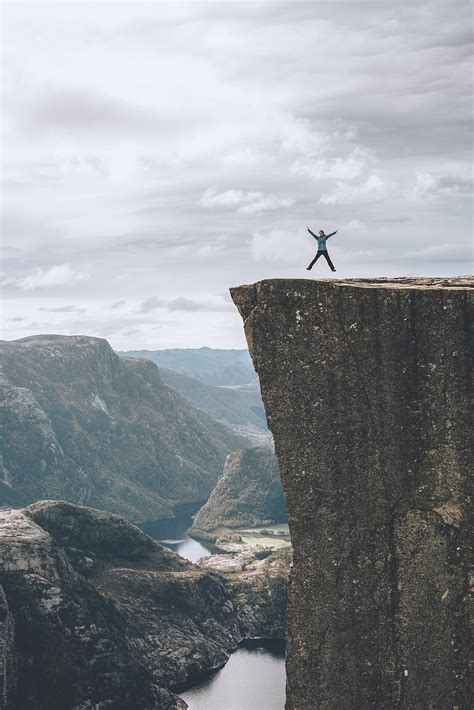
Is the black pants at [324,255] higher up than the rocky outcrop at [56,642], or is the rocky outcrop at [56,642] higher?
the black pants at [324,255]

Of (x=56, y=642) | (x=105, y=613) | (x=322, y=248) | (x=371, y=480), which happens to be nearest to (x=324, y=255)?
(x=322, y=248)

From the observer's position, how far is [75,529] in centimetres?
10819

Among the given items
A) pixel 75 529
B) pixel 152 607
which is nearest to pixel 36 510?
pixel 75 529

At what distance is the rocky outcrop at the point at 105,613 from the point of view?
74562mm

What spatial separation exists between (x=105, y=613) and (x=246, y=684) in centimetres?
1555

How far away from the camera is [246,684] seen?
89188 mm

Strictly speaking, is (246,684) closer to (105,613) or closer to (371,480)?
(105,613)

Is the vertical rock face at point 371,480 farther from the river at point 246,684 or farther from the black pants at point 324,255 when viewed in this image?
the river at point 246,684

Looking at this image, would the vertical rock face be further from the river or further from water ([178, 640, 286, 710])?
the river

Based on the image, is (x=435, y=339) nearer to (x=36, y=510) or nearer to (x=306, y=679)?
(x=306, y=679)

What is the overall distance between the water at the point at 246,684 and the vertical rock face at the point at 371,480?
4794 centimetres

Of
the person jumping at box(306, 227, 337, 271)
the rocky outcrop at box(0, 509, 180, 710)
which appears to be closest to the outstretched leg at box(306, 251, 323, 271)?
the person jumping at box(306, 227, 337, 271)

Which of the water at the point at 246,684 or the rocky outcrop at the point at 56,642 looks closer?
the rocky outcrop at the point at 56,642

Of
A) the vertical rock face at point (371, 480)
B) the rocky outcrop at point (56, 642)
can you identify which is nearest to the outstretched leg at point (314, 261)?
the vertical rock face at point (371, 480)
